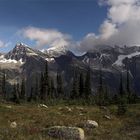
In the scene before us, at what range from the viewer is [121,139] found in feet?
63.6

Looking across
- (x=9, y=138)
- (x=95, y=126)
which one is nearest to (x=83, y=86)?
(x=95, y=126)

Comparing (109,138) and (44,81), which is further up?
(44,81)

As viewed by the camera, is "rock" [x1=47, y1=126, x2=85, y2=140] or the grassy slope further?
the grassy slope

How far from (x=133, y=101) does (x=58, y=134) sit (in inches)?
3070

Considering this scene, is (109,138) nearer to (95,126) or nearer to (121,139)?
(121,139)

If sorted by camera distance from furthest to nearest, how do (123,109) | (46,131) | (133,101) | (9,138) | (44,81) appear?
1. (44,81)
2. (133,101)
3. (123,109)
4. (46,131)
5. (9,138)

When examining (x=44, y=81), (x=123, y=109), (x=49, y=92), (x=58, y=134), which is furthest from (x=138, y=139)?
(x=49, y=92)

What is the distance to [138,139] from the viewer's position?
20031 mm

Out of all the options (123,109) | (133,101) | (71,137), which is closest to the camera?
(71,137)

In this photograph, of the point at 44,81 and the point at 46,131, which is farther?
the point at 44,81

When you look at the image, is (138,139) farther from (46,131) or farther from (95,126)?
(95,126)

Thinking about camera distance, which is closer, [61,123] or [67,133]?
[67,133]

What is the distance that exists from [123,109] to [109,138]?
24.0 metres

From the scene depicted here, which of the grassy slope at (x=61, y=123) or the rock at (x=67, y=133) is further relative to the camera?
the grassy slope at (x=61, y=123)
